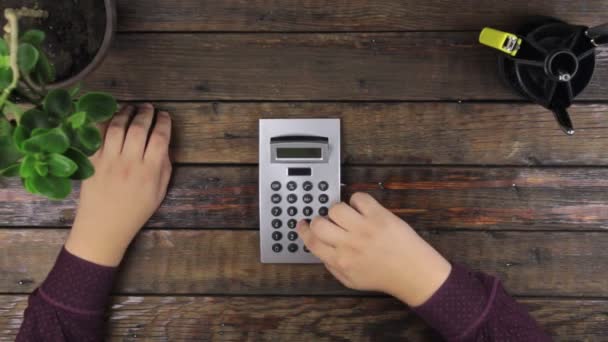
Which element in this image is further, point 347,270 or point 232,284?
point 232,284

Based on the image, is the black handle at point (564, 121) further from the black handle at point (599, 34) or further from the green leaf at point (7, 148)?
the green leaf at point (7, 148)

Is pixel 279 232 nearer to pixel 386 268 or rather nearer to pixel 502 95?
pixel 386 268

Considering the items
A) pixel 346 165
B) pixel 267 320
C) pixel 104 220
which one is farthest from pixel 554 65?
pixel 104 220

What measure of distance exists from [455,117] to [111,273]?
0.55 m

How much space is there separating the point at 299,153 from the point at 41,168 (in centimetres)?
37

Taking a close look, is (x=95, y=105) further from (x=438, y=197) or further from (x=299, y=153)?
(x=438, y=197)

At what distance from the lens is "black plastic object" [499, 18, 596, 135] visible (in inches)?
27.1

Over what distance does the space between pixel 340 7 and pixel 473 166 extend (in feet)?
1.00

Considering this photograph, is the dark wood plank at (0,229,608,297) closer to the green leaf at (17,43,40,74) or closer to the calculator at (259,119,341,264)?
the calculator at (259,119,341,264)

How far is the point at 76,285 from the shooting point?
781 mm

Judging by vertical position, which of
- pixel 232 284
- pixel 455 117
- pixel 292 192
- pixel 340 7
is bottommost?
pixel 232 284

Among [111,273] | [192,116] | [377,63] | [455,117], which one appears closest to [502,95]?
[455,117]

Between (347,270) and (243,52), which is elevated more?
(243,52)

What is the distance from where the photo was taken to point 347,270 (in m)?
0.74
